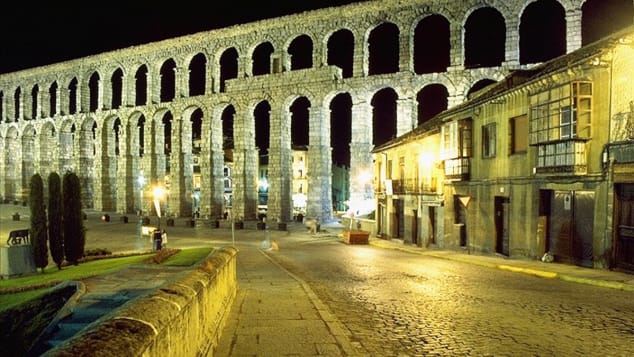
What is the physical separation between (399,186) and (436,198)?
512 cm

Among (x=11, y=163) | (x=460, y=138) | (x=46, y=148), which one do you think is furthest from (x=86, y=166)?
(x=460, y=138)

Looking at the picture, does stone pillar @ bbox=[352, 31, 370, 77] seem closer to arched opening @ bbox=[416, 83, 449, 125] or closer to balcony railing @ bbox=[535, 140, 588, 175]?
arched opening @ bbox=[416, 83, 449, 125]

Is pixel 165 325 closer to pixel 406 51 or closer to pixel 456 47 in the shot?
pixel 456 47

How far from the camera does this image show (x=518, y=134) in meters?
20.1

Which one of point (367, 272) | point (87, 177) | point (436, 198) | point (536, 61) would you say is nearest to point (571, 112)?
point (367, 272)

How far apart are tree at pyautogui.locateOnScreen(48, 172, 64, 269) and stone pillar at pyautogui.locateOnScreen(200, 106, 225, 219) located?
3303cm

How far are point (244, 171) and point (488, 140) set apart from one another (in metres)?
31.9

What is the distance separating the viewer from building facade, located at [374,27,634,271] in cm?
1509

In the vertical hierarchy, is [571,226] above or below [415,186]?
below

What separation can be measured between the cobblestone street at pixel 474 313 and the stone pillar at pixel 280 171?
1309 inches

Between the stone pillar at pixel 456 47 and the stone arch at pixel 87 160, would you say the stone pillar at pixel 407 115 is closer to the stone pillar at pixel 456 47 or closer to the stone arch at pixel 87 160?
the stone pillar at pixel 456 47

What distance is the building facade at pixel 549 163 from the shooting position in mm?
15086

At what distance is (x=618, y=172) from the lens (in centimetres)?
1499

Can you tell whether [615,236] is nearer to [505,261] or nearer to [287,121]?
[505,261]
